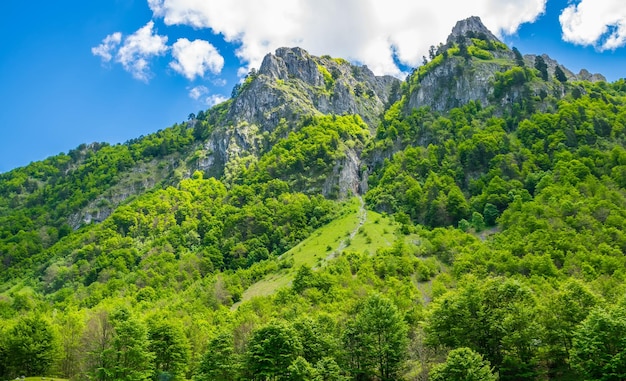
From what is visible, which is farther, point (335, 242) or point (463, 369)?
point (335, 242)

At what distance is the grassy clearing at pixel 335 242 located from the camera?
125 m

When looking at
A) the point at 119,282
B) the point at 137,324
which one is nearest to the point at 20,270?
the point at 119,282

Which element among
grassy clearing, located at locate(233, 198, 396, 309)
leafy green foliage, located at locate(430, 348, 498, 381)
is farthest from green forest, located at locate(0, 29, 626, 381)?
grassy clearing, located at locate(233, 198, 396, 309)

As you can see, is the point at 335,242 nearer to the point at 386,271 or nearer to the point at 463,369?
the point at 386,271

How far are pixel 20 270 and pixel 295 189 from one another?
368 feet

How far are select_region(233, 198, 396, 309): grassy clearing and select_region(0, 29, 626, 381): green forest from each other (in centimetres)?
91

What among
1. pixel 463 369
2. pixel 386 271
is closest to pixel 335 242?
pixel 386 271

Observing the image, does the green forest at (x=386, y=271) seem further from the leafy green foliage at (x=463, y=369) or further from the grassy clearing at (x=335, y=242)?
the grassy clearing at (x=335, y=242)

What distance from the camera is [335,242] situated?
143 metres

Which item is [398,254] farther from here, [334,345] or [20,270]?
[20,270]

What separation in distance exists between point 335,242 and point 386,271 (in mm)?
36554

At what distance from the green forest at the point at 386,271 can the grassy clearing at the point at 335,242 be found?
906mm

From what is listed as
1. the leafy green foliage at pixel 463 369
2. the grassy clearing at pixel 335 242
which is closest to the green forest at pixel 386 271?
the leafy green foliage at pixel 463 369

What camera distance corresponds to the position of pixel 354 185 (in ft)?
652
